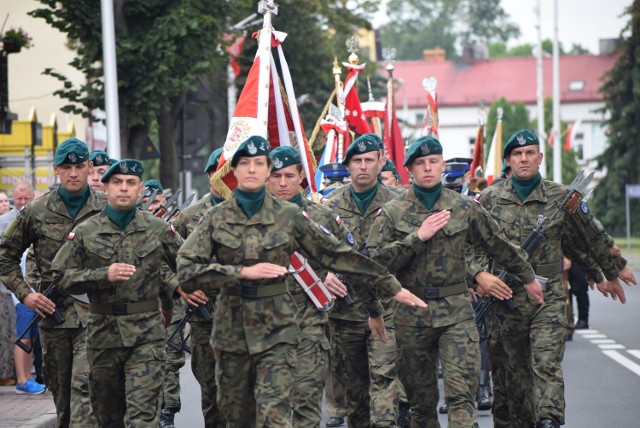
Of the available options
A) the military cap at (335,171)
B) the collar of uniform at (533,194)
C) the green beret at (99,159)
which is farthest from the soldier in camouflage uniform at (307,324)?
the military cap at (335,171)

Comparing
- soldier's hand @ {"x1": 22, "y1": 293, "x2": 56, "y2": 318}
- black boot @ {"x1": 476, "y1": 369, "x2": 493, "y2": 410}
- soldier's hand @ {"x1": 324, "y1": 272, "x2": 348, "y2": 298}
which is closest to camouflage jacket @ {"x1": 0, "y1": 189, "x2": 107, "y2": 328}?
soldier's hand @ {"x1": 22, "y1": 293, "x2": 56, "y2": 318}

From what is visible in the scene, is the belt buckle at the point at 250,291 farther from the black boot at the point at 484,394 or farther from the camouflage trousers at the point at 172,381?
the black boot at the point at 484,394

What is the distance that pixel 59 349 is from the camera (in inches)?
386

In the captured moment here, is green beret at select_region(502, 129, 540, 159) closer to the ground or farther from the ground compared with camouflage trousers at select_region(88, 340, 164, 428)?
farther from the ground

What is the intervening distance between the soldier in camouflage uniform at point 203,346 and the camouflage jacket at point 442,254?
1440mm

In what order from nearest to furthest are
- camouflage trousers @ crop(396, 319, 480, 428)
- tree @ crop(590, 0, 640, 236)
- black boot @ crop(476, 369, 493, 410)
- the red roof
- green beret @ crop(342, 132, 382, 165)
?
camouflage trousers @ crop(396, 319, 480, 428)
green beret @ crop(342, 132, 382, 165)
black boot @ crop(476, 369, 493, 410)
tree @ crop(590, 0, 640, 236)
the red roof

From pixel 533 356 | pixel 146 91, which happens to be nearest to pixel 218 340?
pixel 533 356

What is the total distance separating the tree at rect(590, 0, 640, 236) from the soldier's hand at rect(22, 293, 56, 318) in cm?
4951

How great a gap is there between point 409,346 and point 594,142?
101601mm

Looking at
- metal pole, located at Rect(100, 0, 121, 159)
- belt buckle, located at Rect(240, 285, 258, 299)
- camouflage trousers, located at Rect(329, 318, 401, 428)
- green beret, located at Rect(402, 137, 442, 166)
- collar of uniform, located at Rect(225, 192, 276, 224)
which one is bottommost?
camouflage trousers, located at Rect(329, 318, 401, 428)

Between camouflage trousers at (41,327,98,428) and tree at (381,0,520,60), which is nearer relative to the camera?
camouflage trousers at (41,327,98,428)

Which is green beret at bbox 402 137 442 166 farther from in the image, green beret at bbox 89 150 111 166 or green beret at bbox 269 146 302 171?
green beret at bbox 89 150 111 166

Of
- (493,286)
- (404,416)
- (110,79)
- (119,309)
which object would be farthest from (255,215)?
(110,79)

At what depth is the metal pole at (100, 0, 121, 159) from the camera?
1873cm
